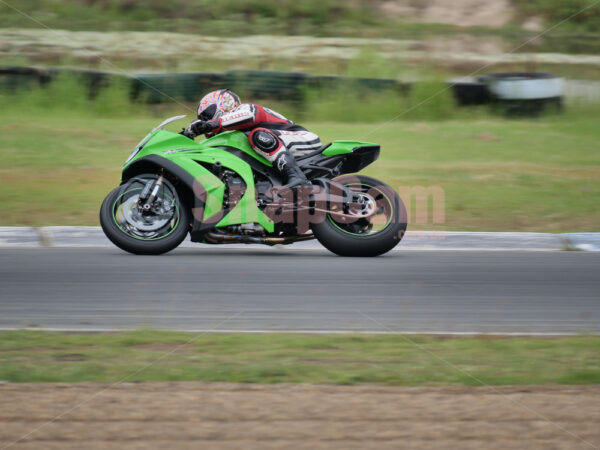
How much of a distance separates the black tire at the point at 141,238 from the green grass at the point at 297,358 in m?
2.62

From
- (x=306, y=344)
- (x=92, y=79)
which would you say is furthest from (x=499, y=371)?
(x=92, y=79)

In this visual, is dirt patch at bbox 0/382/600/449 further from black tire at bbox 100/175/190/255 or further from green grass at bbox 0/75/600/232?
green grass at bbox 0/75/600/232

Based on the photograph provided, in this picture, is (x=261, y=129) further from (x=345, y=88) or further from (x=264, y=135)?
(x=345, y=88)

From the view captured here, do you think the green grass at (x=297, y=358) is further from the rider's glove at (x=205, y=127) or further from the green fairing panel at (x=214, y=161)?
the rider's glove at (x=205, y=127)

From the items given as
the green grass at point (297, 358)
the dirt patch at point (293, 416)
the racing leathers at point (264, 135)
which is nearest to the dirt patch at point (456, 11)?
the racing leathers at point (264, 135)

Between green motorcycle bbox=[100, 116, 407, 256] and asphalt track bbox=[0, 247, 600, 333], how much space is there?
26 centimetres

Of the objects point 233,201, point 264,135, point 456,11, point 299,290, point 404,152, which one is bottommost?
point 299,290

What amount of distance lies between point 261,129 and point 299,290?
1.88m

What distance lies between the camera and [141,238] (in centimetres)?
857

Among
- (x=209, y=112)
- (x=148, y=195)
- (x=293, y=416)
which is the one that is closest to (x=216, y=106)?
(x=209, y=112)

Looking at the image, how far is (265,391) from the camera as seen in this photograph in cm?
472

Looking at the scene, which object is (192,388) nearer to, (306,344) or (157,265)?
(306,344)

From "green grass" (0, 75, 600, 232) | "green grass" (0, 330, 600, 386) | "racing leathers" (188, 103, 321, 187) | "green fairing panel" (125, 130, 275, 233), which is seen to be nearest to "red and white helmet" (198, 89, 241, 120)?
"racing leathers" (188, 103, 321, 187)

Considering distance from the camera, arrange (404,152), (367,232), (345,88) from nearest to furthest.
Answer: (367,232), (404,152), (345,88)
